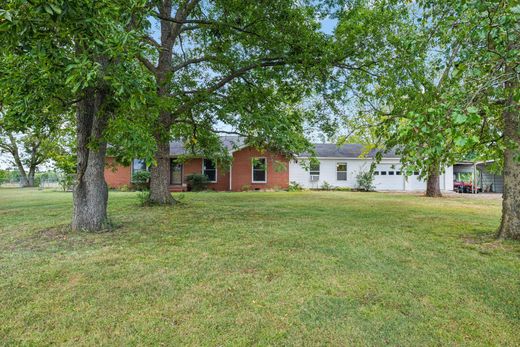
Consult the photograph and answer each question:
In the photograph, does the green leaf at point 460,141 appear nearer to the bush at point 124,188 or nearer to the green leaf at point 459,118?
the green leaf at point 459,118

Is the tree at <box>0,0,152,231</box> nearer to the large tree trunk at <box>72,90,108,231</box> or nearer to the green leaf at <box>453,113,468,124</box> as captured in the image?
the large tree trunk at <box>72,90,108,231</box>

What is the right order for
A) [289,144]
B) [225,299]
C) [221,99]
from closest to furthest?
[225,299] → [289,144] → [221,99]

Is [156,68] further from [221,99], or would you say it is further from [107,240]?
[107,240]

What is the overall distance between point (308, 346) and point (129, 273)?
2.70 m

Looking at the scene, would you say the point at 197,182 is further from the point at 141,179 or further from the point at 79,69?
the point at 79,69

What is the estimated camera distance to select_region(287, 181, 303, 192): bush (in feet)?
71.2

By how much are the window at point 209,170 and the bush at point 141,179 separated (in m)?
3.65

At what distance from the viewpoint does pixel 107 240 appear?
19.6 feet

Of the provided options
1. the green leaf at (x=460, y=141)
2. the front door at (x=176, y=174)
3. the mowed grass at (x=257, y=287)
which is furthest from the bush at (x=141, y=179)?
the green leaf at (x=460, y=141)

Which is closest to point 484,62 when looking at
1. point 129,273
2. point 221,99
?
point 129,273

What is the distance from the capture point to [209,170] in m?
21.5

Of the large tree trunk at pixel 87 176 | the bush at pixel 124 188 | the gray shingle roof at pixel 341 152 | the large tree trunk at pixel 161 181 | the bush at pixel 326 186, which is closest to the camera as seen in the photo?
the large tree trunk at pixel 87 176

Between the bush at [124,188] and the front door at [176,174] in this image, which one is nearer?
the bush at [124,188]

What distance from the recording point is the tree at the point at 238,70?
329 inches
